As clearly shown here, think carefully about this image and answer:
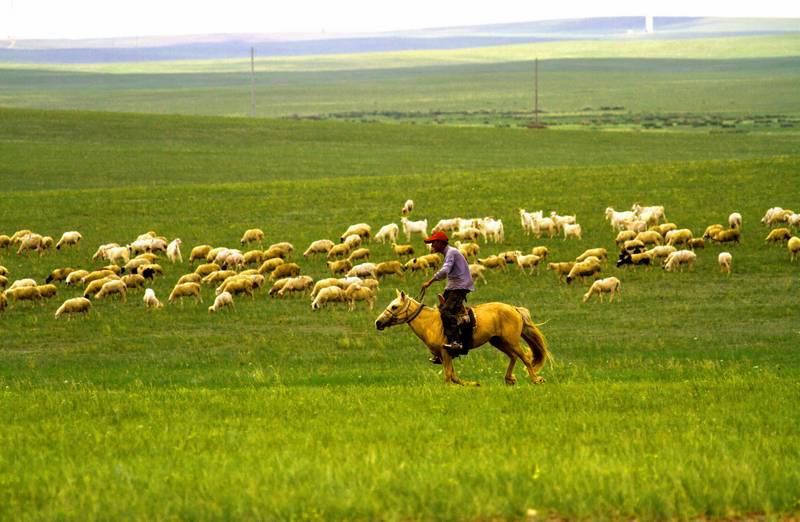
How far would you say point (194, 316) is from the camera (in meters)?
26.8

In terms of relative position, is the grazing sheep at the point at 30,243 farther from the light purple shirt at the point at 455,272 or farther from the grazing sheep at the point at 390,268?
the light purple shirt at the point at 455,272

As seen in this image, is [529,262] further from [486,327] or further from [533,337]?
[486,327]

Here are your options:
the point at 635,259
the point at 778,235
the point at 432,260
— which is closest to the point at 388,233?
the point at 432,260

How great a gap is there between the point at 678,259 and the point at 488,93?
379 ft

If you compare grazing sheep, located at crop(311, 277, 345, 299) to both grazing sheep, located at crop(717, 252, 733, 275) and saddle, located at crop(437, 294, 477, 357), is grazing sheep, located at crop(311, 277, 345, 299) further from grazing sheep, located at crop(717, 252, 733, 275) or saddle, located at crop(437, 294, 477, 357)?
saddle, located at crop(437, 294, 477, 357)

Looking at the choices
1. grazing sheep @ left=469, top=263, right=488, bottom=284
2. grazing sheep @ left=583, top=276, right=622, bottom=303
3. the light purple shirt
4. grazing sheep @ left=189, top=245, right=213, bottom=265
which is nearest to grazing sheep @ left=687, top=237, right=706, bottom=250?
grazing sheep @ left=469, top=263, right=488, bottom=284

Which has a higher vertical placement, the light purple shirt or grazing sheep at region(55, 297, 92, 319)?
the light purple shirt

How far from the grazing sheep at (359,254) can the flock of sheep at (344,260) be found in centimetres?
3

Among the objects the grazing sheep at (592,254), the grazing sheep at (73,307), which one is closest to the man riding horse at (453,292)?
the grazing sheep at (73,307)

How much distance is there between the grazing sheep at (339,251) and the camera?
111ft

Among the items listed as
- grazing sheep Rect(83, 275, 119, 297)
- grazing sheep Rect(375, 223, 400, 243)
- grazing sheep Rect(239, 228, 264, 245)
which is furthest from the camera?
grazing sheep Rect(239, 228, 264, 245)

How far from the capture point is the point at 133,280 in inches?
1168

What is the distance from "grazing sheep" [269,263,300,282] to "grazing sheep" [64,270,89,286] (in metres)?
4.24

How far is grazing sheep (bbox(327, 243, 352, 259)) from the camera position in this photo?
33.8 metres
